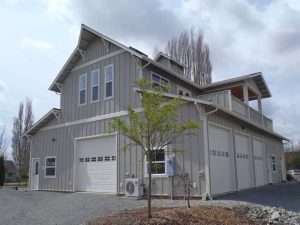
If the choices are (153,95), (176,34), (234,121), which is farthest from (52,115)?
(176,34)

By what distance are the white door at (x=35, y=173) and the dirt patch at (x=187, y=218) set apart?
1195 centimetres

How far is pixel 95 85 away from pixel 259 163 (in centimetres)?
1100

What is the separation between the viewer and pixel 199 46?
2883 cm

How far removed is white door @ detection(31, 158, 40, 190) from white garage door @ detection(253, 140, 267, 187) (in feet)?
42.9

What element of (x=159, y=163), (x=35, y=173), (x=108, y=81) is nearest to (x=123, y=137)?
(x=159, y=163)

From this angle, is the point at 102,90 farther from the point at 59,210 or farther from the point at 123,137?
the point at 59,210

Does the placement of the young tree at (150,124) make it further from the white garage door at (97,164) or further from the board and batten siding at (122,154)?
the white garage door at (97,164)

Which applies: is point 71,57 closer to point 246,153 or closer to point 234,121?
point 234,121

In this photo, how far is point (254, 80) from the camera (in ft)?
64.0

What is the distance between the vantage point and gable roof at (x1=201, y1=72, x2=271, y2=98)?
17.3 m

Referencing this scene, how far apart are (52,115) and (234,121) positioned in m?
10.7

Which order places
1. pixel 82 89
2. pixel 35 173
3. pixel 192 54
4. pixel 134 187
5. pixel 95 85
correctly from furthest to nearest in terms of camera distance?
pixel 192 54, pixel 35 173, pixel 82 89, pixel 95 85, pixel 134 187

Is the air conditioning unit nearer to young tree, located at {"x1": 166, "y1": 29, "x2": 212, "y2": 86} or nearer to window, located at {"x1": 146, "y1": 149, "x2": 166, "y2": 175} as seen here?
window, located at {"x1": 146, "y1": 149, "x2": 166, "y2": 175}

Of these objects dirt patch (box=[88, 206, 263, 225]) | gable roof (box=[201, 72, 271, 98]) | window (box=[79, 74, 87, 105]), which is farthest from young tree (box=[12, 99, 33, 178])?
dirt patch (box=[88, 206, 263, 225])
